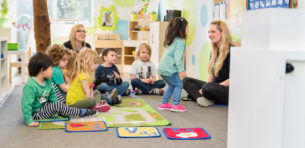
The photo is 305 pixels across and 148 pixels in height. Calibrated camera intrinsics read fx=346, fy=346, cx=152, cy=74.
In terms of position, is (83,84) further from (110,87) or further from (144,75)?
(144,75)

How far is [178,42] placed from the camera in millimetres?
3260

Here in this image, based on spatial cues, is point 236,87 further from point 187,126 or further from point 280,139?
point 187,126

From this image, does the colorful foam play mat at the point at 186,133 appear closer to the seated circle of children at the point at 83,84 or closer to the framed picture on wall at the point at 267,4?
the seated circle of children at the point at 83,84

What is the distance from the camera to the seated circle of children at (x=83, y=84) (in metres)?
3.03

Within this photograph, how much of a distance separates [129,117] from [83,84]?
0.50 meters

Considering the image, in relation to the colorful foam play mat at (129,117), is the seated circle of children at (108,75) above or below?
above

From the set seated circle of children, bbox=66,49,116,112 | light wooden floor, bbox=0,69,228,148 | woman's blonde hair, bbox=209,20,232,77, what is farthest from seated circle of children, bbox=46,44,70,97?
woman's blonde hair, bbox=209,20,232,77

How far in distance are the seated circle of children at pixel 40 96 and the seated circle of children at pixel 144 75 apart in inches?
59.9

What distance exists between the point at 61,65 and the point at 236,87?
7.24 ft

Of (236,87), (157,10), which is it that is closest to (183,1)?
(157,10)

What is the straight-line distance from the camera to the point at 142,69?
438 centimetres

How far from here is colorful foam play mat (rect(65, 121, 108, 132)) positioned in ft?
8.21

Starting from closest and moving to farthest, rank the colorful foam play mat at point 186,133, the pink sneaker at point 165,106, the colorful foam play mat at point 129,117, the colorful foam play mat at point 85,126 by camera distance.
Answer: the colorful foam play mat at point 186,133
the colorful foam play mat at point 85,126
the colorful foam play mat at point 129,117
the pink sneaker at point 165,106

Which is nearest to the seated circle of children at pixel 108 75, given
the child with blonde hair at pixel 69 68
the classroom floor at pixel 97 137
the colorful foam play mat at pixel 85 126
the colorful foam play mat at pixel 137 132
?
the child with blonde hair at pixel 69 68
